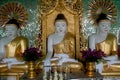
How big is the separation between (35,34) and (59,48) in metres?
0.92

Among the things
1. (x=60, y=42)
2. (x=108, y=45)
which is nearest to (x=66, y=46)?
(x=60, y=42)

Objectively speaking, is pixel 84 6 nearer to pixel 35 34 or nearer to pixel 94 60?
pixel 35 34

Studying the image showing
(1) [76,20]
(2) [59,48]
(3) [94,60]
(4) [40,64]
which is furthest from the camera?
(1) [76,20]

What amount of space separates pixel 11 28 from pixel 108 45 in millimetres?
2208

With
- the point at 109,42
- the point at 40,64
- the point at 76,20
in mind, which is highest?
the point at 76,20

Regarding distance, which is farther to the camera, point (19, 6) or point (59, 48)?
point (19, 6)

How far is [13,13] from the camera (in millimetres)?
8000

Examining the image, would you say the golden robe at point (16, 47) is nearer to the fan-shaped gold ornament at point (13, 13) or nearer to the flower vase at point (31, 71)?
the fan-shaped gold ornament at point (13, 13)

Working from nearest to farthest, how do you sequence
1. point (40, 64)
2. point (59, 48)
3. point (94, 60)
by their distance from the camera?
point (94, 60) < point (40, 64) < point (59, 48)

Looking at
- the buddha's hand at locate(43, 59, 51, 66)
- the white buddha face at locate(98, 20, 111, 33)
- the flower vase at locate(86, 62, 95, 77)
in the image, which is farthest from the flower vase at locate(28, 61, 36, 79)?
the white buddha face at locate(98, 20, 111, 33)

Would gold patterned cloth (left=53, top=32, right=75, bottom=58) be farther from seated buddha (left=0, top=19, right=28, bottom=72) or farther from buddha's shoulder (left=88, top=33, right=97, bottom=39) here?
seated buddha (left=0, top=19, right=28, bottom=72)

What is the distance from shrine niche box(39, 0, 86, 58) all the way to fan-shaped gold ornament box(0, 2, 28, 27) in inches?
16.8

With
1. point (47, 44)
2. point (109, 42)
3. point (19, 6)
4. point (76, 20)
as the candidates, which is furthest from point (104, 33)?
point (19, 6)

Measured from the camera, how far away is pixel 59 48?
291 inches
